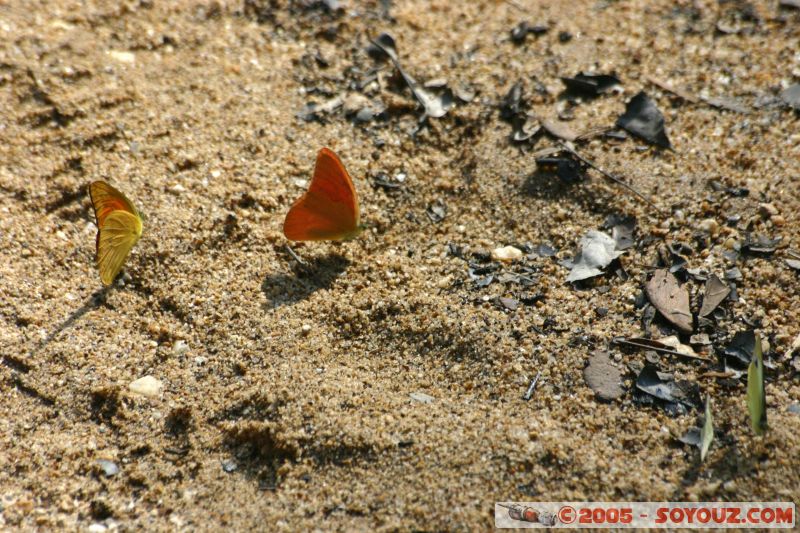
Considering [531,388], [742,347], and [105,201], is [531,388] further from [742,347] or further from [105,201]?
[105,201]

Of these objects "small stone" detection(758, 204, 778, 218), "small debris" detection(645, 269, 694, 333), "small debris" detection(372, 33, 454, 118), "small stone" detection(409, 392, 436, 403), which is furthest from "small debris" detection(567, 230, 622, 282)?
"small debris" detection(372, 33, 454, 118)

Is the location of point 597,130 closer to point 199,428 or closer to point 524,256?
point 524,256

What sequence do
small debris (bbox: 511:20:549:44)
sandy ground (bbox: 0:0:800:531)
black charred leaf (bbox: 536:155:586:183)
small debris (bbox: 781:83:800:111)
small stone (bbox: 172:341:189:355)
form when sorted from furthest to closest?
small debris (bbox: 511:20:549:44), small debris (bbox: 781:83:800:111), black charred leaf (bbox: 536:155:586:183), small stone (bbox: 172:341:189:355), sandy ground (bbox: 0:0:800:531)

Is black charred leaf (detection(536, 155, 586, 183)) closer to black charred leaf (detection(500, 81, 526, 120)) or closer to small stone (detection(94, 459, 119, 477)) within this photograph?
black charred leaf (detection(500, 81, 526, 120))

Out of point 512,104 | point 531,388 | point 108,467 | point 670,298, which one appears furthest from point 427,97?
point 108,467

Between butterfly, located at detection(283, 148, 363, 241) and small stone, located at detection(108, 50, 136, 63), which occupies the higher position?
small stone, located at detection(108, 50, 136, 63)

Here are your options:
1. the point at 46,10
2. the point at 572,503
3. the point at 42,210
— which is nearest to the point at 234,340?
the point at 42,210

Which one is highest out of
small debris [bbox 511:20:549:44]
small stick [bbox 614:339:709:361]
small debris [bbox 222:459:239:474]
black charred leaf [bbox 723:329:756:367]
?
small debris [bbox 511:20:549:44]
